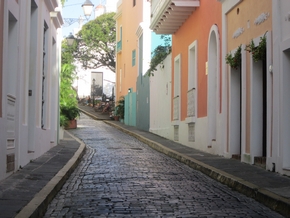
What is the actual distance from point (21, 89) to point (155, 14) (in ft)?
39.2

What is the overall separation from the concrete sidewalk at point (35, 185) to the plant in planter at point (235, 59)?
430cm

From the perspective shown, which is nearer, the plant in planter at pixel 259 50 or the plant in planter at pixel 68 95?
the plant in planter at pixel 259 50

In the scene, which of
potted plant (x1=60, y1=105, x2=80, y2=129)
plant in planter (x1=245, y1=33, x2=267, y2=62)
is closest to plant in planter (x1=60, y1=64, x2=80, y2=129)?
potted plant (x1=60, y1=105, x2=80, y2=129)

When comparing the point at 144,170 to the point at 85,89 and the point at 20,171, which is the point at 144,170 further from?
the point at 85,89

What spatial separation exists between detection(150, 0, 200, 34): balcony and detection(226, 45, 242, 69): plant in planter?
4.96 m

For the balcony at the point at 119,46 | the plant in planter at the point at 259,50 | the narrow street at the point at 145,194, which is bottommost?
the narrow street at the point at 145,194

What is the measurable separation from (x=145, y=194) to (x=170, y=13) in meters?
12.4

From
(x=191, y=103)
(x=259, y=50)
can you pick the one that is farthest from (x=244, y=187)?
(x=191, y=103)

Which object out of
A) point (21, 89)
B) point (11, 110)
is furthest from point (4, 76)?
point (21, 89)

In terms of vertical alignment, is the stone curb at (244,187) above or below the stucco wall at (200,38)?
below

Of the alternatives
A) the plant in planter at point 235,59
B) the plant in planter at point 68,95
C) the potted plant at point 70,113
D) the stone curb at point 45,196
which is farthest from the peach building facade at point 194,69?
the potted plant at point 70,113

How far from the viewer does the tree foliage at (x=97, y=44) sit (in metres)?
59.0

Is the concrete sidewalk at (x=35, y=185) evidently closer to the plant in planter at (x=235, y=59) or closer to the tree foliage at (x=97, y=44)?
the plant in planter at (x=235, y=59)

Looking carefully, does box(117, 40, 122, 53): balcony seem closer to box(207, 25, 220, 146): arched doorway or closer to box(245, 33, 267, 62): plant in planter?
box(207, 25, 220, 146): arched doorway
